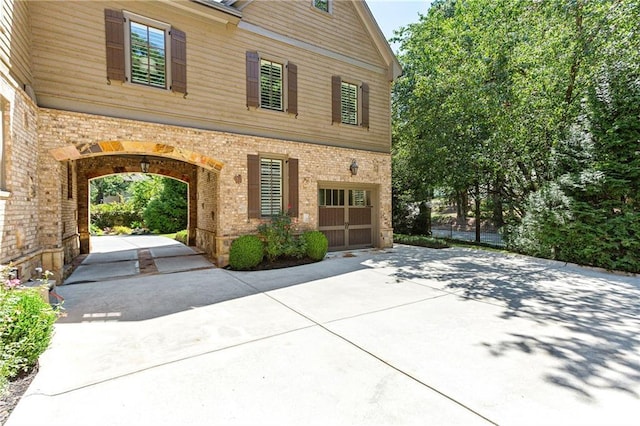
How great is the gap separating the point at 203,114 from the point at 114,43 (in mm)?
2235

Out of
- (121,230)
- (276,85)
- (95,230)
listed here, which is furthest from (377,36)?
(95,230)

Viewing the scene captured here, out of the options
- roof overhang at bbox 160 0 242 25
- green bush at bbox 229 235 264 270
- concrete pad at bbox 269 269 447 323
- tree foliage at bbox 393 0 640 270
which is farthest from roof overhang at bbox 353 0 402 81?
concrete pad at bbox 269 269 447 323

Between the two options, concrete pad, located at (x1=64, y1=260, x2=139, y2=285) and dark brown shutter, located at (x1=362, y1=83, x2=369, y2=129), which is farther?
dark brown shutter, located at (x1=362, y1=83, x2=369, y2=129)

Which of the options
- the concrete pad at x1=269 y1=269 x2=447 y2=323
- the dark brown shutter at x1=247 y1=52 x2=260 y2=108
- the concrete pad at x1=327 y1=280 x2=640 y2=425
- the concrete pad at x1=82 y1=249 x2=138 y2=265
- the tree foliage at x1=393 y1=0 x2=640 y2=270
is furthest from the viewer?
the concrete pad at x1=82 y1=249 x2=138 y2=265

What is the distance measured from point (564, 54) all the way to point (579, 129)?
3368mm

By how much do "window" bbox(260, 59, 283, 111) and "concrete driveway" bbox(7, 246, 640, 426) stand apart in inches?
220

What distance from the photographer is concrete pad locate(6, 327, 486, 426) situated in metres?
2.29

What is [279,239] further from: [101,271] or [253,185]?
[101,271]

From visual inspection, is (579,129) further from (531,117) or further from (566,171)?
(531,117)

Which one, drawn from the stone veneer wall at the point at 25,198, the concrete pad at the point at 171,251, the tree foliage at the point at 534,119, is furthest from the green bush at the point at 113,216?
the tree foliage at the point at 534,119

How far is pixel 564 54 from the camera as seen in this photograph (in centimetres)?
958

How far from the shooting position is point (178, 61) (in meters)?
7.25

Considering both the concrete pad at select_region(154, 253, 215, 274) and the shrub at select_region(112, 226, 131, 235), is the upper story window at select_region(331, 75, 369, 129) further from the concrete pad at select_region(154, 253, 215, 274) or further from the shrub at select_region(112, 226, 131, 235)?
the shrub at select_region(112, 226, 131, 235)

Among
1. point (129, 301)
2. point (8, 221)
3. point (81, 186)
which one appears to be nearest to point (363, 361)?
point (129, 301)
